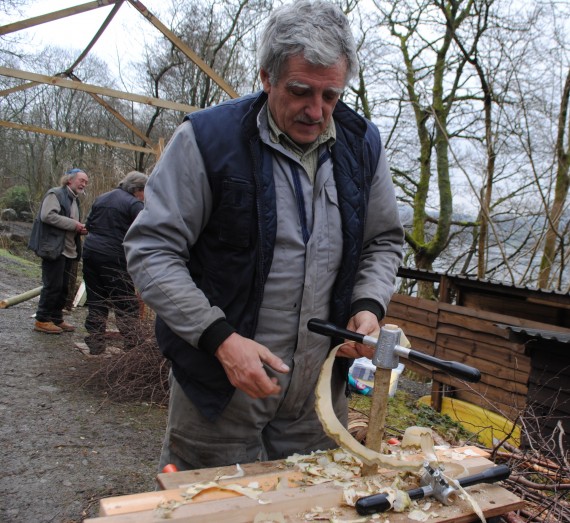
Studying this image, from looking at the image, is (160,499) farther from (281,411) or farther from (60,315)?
(60,315)

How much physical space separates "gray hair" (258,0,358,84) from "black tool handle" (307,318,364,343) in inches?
27.8

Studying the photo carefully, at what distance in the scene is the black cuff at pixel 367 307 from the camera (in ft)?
5.68

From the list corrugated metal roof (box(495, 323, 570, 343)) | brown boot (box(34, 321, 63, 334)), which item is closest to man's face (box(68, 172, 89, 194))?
brown boot (box(34, 321, 63, 334))

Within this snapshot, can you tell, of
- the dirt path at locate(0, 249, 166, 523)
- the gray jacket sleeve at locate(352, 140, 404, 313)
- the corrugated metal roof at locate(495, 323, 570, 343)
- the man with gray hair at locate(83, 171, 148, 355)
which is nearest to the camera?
the gray jacket sleeve at locate(352, 140, 404, 313)

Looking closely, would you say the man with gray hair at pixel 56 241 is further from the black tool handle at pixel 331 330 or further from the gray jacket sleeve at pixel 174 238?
the black tool handle at pixel 331 330

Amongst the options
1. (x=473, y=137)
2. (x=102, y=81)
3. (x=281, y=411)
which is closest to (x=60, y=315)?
(x=281, y=411)

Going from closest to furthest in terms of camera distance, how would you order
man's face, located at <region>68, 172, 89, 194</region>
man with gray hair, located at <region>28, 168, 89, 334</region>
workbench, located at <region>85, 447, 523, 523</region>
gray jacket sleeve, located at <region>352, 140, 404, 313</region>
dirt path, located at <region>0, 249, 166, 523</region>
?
workbench, located at <region>85, 447, 523, 523</region>, gray jacket sleeve, located at <region>352, 140, 404, 313</region>, dirt path, located at <region>0, 249, 166, 523</region>, man with gray hair, located at <region>28, 168, 89, 334</region>, man's face, located at <region>68, 172, 89, 194</region>

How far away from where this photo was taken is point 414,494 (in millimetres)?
1292

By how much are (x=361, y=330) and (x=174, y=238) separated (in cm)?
61

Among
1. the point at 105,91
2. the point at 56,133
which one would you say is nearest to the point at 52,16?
the point at 105,91

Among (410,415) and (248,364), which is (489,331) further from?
(248,364)

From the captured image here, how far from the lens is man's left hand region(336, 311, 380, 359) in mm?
1625

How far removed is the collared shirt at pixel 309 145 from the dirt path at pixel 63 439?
2602mm

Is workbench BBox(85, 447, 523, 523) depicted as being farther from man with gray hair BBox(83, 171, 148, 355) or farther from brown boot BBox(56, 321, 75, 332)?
brown boot BBox(56, 321, 75, 332)
